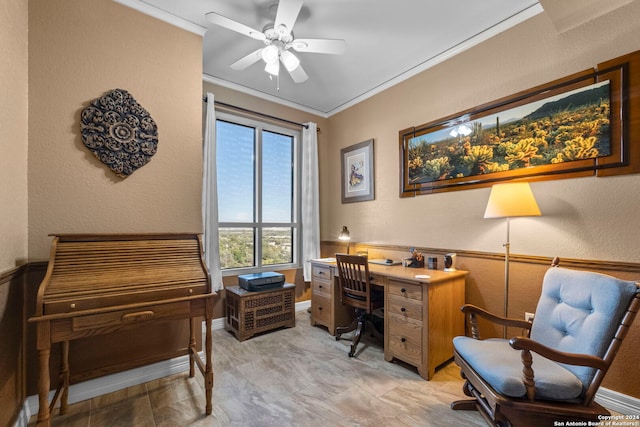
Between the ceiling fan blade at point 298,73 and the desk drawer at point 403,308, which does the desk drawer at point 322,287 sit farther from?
the ceiling fan blade at point 298,73

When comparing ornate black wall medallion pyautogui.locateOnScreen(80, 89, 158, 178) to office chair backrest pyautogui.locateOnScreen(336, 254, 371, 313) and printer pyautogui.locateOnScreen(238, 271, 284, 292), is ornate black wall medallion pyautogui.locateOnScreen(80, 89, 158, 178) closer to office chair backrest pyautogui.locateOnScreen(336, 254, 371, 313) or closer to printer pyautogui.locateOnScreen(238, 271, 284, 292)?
printer pyautogui.locateOnScreen(238, 271, 284, 292)

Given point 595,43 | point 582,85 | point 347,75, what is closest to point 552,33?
point 595,43

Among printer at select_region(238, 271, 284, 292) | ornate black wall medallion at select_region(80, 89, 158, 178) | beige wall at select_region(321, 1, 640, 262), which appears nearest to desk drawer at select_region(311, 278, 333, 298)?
printer at select_region(238, 271, 284, 292)

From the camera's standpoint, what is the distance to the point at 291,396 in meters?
1.92

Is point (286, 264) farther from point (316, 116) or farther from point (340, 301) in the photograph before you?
point (316, 116)

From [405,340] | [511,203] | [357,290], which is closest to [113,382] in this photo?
[357,290]

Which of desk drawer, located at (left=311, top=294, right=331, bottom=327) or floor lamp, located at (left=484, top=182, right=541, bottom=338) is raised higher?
floor lamp, located at (left=484, top=182, right=541, bottom=338)

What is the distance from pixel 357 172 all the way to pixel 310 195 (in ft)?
2.43

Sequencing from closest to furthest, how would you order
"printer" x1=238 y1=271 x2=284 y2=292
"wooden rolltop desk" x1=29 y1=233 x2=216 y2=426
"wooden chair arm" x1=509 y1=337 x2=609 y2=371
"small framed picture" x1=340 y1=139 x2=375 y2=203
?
"wooden chair arm" x1=509 y1=337 x2=609 y2=371
"wooden rolltop desk" x1=29 y1=233 x2=216 y2=426
"printer" x1=238 y1=271 x2=284 y2=292
"small framed picture" x1=340 y1=139 x2=375 y2=203

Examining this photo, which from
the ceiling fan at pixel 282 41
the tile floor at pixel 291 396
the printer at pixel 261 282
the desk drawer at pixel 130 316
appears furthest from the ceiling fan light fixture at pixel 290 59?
the tile floor at pixel 291 396

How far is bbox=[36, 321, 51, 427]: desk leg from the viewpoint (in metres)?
1.29

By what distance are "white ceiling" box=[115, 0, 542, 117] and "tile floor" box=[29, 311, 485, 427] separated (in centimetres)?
294

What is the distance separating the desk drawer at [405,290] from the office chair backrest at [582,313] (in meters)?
0.74

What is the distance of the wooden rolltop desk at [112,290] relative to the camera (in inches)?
54.0
